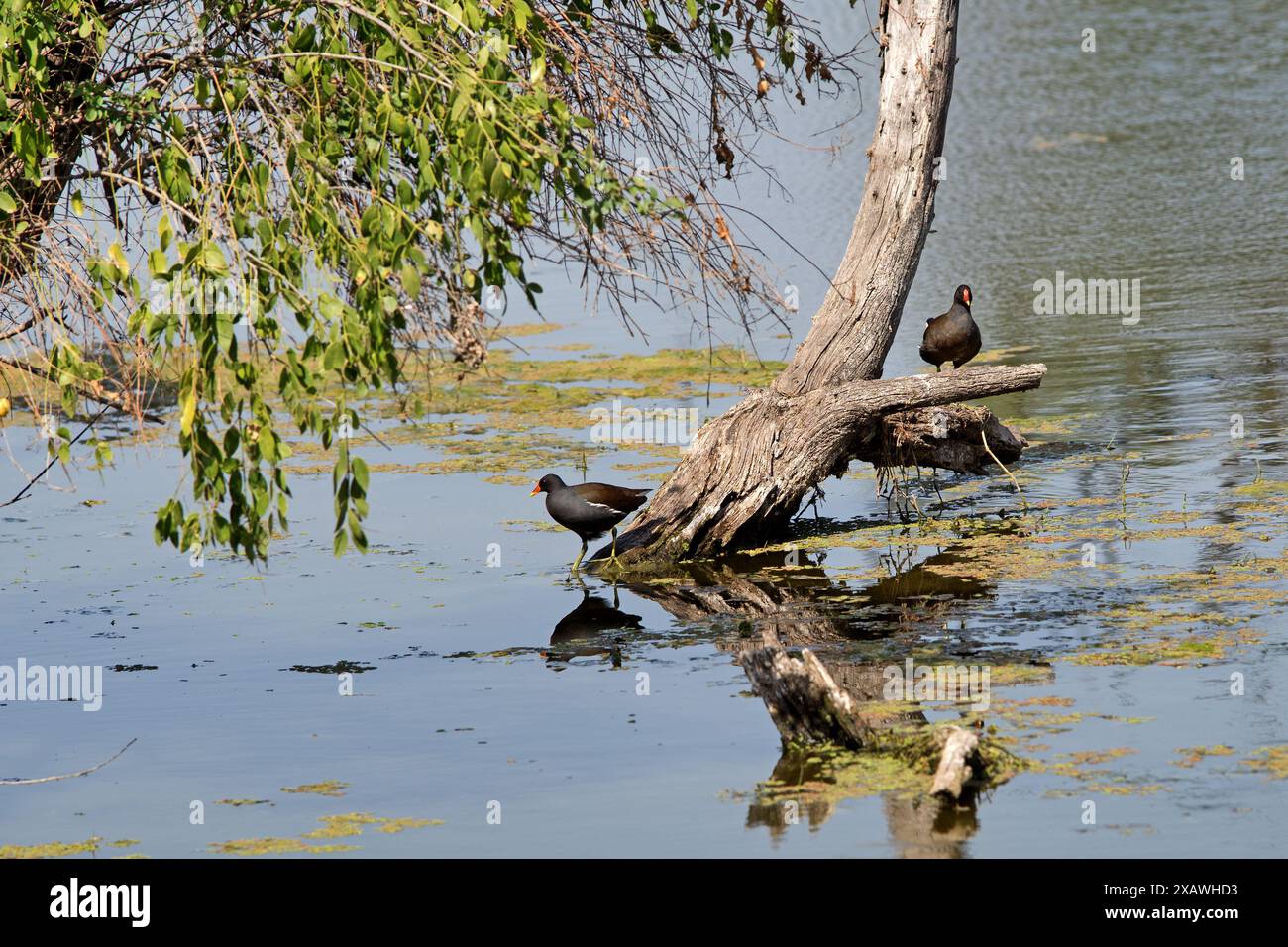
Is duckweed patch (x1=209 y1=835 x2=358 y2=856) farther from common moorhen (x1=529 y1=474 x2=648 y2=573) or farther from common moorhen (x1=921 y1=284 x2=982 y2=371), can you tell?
common moorhen (x1=921 y1=284 x2=982 y2=371)

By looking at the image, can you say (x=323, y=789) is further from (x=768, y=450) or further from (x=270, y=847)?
(x=768, y=450)

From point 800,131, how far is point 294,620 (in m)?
18.0

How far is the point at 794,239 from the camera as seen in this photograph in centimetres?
2356

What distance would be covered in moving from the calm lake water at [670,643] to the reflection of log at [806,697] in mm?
296

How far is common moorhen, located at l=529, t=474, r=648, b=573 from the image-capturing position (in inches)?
464

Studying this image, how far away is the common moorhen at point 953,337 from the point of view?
42.4 ft

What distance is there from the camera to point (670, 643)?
10.3 metres

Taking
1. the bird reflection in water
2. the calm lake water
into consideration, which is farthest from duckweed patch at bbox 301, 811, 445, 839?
the bird reflection in water

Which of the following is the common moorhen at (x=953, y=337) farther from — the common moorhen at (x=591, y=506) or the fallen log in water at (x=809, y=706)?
the fallen log in water at (x=809, y=706)

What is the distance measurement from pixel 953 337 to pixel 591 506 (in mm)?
3185

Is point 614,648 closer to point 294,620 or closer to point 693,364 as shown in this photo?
point 294,620

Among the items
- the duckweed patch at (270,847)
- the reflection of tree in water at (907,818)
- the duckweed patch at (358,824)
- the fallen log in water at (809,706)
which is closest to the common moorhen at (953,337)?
the fallen log in water at (809,706)

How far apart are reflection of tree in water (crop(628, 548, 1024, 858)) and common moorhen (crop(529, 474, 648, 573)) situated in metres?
0.55
